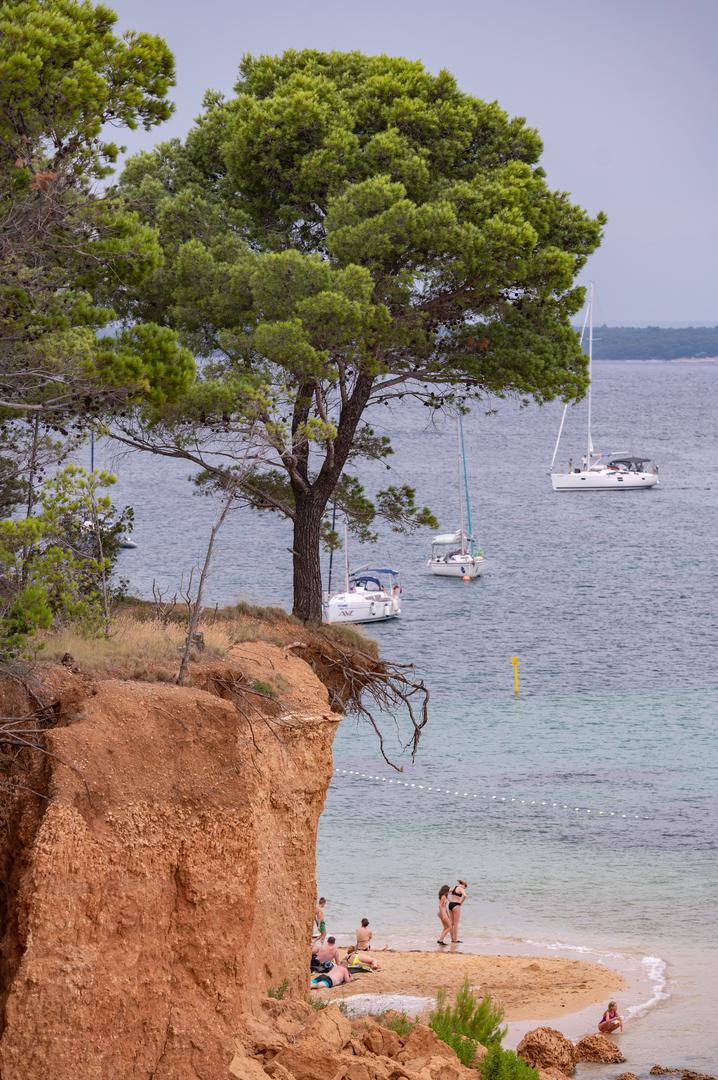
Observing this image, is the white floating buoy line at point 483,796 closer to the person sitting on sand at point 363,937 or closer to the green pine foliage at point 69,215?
the person sitting on sand at point 363,937

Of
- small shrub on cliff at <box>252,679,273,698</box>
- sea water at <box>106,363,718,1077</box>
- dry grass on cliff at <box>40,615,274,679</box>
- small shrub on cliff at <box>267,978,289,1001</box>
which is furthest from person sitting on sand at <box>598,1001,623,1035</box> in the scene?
small shrub on cliff at <box>252,679,273,698</box>

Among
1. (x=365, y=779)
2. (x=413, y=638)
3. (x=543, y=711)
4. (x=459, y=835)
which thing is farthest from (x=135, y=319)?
(x=413, y=638)

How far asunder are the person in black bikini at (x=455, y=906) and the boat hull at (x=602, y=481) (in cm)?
8877

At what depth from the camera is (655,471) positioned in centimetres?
12156

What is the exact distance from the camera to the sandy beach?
25656mm

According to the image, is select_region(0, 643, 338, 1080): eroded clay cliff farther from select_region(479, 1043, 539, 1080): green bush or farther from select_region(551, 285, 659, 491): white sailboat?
select_region(551, 285, 659, 491): white sailboat

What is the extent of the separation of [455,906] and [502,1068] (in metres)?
13.1

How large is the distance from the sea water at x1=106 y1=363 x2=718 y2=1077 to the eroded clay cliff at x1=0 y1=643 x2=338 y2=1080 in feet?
26.8

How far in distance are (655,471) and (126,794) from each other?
111 meters

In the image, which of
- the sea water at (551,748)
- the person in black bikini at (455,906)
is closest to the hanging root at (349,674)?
the sea water at (551,748)

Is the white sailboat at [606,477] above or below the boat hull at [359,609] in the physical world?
above

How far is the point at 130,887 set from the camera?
14.6m

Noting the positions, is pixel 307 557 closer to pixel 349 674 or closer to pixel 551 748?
pixel 349 674

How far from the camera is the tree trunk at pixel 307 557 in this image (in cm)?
2573
